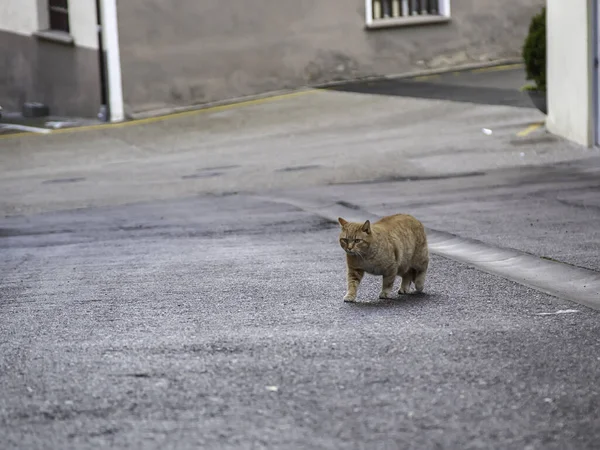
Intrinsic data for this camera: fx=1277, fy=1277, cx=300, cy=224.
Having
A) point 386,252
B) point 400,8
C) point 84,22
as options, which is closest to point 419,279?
point 386,252

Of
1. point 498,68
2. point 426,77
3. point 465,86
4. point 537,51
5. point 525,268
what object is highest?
point 537,51

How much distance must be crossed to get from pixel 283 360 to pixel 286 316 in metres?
1.40

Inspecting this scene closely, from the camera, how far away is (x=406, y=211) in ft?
45.2

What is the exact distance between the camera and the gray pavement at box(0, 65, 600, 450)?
5.22 metres

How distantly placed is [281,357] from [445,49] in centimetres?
2341

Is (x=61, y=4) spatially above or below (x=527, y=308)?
above

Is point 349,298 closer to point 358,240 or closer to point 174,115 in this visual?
point 358,240

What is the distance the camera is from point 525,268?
9.42 metres

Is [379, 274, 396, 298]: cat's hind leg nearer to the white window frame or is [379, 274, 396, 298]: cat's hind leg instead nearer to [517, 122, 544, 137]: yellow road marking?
[517, 122, 544, 137]: yellow road marking

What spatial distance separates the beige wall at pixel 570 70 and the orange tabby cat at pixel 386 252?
10584mm

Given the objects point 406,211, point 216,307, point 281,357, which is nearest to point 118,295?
point 216,307

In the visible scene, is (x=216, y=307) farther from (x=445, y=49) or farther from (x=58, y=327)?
(x=445, y=49)

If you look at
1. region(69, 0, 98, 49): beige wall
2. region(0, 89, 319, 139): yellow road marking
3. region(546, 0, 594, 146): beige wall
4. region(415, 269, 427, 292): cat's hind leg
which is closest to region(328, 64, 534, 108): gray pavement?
region(0, 89, 319, 139): yellow road marking

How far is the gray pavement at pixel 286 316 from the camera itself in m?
5.22
